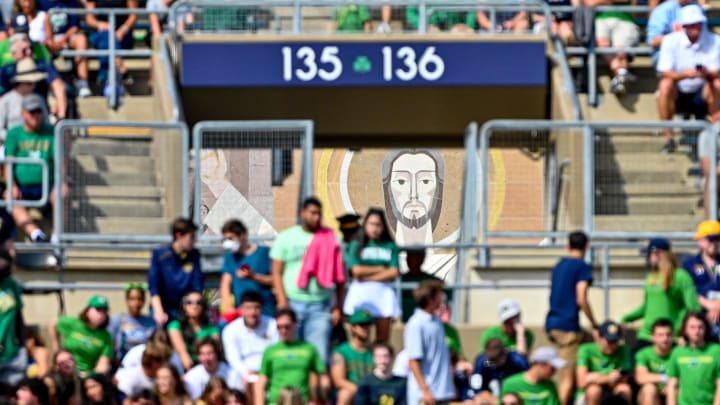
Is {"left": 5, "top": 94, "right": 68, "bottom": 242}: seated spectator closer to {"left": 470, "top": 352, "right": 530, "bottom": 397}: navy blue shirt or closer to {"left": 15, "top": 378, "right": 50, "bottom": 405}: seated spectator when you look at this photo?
{"left": 15, "top": 378, "right": 50, "bottom": 405}: seated spectator

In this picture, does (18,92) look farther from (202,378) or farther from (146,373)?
(202,378)

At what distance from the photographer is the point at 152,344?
20109mm

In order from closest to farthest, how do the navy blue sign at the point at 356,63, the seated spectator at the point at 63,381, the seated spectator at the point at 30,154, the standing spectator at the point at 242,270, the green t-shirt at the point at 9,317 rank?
the seated spectator at the point at 63,381
the green t-shirt at the point at 9,317
the standing spectator at the point at 242,270
the seated spectator at the point at 30,154
the navy blue sign at the point at 356,63

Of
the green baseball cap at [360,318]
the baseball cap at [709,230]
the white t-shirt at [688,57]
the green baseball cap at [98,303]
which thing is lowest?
the green baseball cap at [360,318]

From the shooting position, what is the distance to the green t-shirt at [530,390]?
65.1 ft

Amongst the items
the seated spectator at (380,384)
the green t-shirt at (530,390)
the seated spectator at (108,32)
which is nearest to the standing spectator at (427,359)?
the seated spectator at (380,384)

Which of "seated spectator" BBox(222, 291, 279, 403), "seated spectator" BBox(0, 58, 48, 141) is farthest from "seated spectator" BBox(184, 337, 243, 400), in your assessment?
"seated spectator" BBox(0, 58, 48, 141)

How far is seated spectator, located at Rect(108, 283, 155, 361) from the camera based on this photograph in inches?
814

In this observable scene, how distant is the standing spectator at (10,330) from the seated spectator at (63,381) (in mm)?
440

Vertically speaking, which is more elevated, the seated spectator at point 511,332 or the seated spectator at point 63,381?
the seated spectator at point 511,332

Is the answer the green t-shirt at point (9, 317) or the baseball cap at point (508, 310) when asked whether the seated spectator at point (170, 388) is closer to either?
the green t-shirt at point (9, 317)

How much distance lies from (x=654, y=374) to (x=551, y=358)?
1009 mm

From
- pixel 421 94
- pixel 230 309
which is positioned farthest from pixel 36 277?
pixel 421 94

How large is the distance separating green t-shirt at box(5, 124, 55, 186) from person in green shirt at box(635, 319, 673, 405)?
17.8 ft
